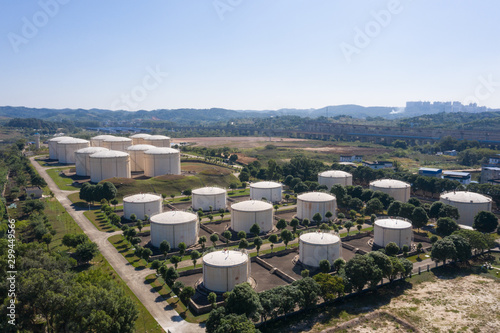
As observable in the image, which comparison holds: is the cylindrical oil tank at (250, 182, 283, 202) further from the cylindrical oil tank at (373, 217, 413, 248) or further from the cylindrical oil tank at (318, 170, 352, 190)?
the cylindrical oil tank at (373, 217, 413, 248)

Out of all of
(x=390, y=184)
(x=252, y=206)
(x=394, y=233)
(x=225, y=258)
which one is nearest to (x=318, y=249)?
(x=225, y=258)

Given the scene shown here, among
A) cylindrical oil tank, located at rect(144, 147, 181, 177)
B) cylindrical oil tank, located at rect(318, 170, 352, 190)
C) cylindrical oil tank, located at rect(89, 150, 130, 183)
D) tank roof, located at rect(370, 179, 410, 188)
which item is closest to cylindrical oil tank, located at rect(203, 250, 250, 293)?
Result: tank roof, located at rect(370, 179, 410, 188)

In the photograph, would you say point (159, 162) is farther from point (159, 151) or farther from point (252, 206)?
point (252, 206)

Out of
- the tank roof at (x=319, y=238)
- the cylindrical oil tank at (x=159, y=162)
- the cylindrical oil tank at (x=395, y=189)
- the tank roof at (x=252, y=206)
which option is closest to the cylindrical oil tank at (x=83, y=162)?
the cylindrical oil tank at (x=159, y=162)

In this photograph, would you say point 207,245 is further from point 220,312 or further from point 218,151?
point 218,151

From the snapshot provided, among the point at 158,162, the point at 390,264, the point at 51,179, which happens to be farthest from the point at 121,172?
the point at 390,264

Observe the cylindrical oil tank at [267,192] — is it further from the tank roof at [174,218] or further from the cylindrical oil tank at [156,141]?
the cylindrical oil tank at [156,141]
